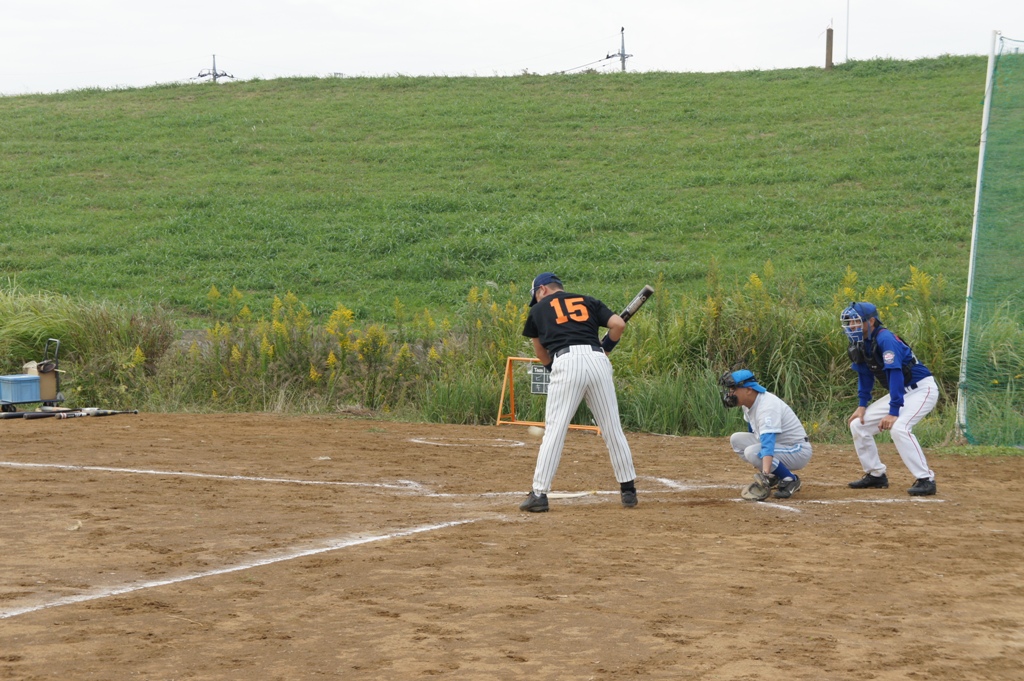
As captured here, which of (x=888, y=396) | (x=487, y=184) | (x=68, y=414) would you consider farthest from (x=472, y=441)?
(x=487, y=184)

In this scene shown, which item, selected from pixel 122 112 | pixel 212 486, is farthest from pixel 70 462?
pixel 122 112

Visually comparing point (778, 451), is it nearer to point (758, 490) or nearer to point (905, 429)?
point (758, 490)

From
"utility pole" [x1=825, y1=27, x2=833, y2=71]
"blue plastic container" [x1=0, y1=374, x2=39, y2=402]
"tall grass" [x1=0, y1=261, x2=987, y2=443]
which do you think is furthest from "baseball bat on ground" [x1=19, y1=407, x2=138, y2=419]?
"utility pole" [x1=825, y1=27, x2=833, y2=71]

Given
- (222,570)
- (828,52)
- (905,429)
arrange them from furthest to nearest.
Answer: (828,52)
(905,429)
(222,570)

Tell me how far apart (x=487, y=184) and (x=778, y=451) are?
74.9 ft

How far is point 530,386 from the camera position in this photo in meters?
14.5

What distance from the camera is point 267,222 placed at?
29.2 metres

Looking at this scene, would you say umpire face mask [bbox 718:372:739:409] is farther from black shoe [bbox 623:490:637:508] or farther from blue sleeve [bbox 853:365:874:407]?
blue sleeve [bbox 853:365:874:407]

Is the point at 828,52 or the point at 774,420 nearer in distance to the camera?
the point at 774,420

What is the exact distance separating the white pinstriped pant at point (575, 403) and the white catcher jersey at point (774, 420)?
119 cm

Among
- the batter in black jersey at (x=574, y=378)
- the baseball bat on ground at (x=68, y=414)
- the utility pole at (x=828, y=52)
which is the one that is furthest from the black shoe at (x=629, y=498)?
the utility pole at (x=828, y=52)

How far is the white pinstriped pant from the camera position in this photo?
28.1 ft

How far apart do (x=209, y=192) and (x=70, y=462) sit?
2166 centimetres

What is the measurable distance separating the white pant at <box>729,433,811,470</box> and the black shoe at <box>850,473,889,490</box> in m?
0.69
